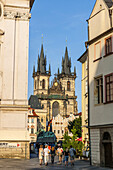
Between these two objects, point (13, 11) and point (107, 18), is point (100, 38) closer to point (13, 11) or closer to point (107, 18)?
point (107, 18)

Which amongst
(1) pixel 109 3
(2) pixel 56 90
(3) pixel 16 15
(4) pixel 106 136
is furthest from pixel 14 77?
(2) pixel 56 90

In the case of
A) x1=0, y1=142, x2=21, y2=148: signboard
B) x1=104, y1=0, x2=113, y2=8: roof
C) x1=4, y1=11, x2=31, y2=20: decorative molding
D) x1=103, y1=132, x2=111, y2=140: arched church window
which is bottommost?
x1=0, y1=142, x2=21, y2=148: signboard

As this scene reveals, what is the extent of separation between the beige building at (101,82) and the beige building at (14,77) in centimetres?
929

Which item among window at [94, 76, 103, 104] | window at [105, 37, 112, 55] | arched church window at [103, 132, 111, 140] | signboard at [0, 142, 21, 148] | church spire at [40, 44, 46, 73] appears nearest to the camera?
arched church window at [103, 132, 111, 140]

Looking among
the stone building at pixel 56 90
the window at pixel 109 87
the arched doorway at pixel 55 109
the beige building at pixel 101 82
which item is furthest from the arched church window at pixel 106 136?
the arched doorway at pixel 55 109

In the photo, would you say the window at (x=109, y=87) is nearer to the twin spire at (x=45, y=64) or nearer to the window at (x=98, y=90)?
the window at (x=98, y=90)

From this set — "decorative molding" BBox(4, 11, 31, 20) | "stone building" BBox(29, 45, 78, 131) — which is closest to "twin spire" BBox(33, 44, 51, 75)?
"stone building" BBox(29, 45, 78, 131)

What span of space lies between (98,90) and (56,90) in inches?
5232

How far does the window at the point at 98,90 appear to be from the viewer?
856 inches

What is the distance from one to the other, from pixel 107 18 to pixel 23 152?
14937 mm

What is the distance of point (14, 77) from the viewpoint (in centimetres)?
3092

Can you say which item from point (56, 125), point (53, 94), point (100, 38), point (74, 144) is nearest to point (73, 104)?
point (53, 94)

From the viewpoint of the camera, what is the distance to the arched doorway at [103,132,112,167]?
781 inches

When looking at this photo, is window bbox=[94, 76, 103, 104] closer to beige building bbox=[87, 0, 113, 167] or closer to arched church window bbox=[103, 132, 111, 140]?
beige building bbox=[87, 0, 113, 167]
